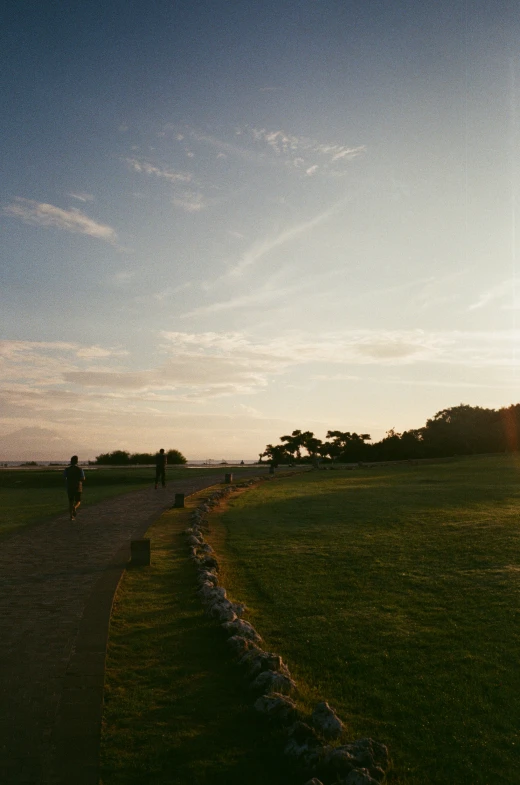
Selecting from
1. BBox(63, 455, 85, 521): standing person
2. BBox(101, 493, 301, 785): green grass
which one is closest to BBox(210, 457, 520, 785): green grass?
BBox(101, 493, 301, 785): green grass

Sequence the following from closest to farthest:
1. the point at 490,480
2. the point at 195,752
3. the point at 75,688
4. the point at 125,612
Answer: the point at 195,752 → the point at 75,688 → the point at 125,612 → the point at 490,480

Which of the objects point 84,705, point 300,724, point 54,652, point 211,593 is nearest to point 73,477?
point 211,593

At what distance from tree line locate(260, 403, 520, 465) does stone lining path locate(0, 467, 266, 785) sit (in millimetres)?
48903

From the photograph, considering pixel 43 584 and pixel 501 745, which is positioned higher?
pixel 43 584

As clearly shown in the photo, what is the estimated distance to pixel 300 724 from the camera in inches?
203

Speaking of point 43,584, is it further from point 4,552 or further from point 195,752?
point 195,752

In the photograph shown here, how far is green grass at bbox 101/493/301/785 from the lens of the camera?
15.7 feet

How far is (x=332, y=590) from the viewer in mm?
10055

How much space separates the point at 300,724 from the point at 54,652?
11.5ft

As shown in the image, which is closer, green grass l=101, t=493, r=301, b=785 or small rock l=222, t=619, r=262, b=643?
green grass l=101, t=493, r=301, b=785

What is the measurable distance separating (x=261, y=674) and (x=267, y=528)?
10791mm

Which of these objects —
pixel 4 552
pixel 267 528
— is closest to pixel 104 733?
pixel 4 552

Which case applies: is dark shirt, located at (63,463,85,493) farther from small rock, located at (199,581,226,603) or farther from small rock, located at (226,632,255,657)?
small rock, located at (226,632,255,657)

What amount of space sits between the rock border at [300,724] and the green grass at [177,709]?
15 centimetres
